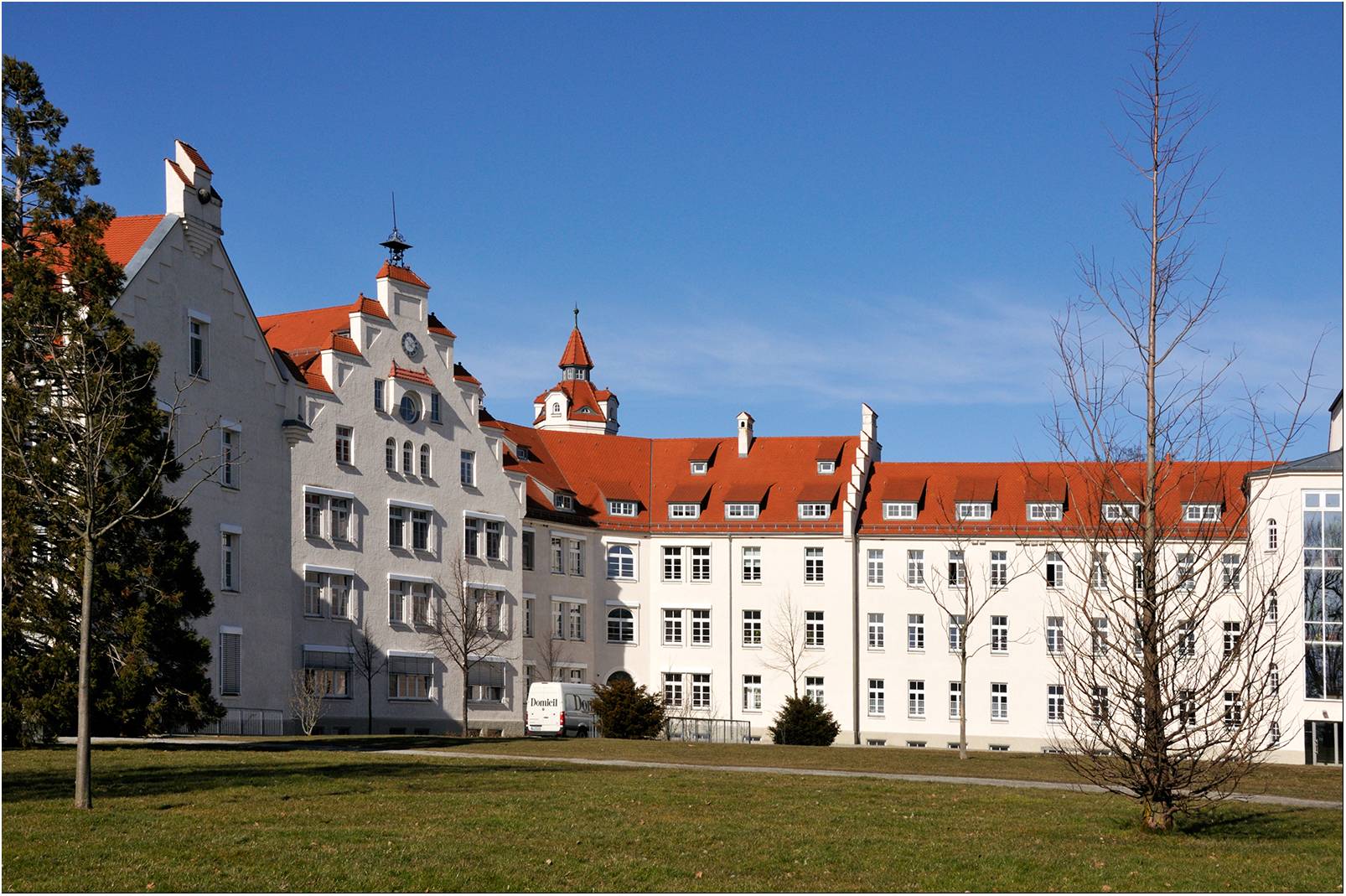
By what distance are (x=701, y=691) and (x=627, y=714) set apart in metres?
16.3

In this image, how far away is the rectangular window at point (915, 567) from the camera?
72625mm

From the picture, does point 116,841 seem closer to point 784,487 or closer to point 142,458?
point 142,458

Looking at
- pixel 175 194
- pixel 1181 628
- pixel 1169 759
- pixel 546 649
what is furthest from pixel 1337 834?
pixel 546 649

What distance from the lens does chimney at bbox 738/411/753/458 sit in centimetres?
7900

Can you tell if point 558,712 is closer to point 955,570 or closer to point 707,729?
point 707,729

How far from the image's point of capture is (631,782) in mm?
27984

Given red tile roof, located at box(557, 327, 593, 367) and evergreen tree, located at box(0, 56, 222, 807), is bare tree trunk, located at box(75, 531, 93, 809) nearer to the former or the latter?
evergreen tree, located at box(0, 56, 222, 807)

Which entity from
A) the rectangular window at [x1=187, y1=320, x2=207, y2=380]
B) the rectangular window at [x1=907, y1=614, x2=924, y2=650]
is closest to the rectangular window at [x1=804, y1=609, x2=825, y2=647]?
the rectangular window at [x1=907, y1=614, x2=924, y2=650]

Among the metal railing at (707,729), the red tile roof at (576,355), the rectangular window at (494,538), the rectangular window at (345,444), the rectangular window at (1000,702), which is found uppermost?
the red tile roof at (576,355)

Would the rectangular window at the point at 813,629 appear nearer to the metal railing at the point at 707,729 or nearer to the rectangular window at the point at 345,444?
the metal railing at the point at 707,729

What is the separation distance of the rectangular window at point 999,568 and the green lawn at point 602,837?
44.4 meters

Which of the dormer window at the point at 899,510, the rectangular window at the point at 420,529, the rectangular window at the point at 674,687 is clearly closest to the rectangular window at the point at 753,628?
the rectangular window at the point at 674,687

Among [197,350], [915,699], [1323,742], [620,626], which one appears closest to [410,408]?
[197,350]

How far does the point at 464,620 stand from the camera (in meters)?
60.6
